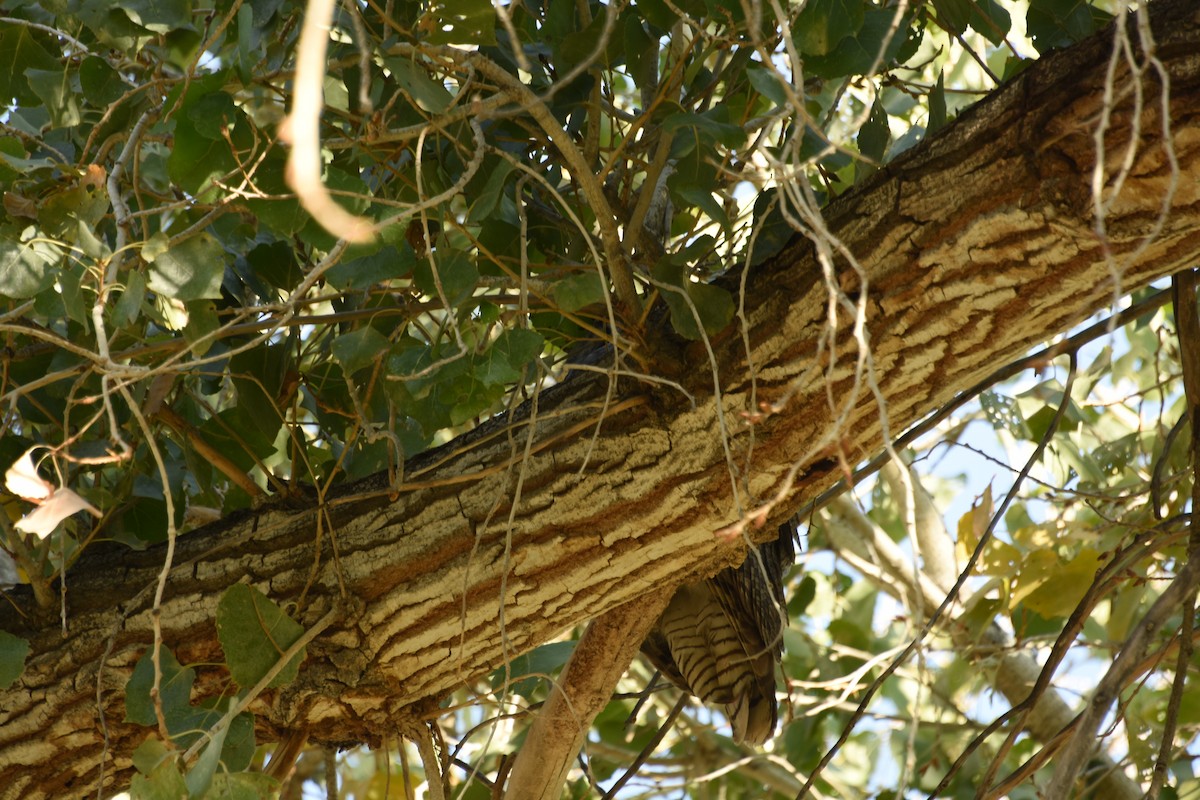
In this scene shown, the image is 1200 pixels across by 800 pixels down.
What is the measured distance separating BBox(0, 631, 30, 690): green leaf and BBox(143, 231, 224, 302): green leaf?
2.06 ft

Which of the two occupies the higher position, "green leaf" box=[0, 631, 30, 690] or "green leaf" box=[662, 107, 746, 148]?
"green leaf" box=[662, 107, 746, 148]

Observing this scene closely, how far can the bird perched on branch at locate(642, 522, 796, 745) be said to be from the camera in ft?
5.70

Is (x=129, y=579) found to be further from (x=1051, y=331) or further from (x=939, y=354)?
(x=1051, y=331)

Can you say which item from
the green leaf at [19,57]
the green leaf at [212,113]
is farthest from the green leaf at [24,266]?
the green leaf at [19,57]

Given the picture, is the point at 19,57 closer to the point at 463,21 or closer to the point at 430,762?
the point at 463,21

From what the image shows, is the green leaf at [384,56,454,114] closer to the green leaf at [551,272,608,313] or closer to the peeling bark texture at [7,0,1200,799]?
the green leaf at [551,272,608,313]

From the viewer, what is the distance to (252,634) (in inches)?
50.9

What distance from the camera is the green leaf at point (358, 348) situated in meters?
1.26

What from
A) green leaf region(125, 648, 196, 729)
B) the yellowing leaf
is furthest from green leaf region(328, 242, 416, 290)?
the yellowing leaf

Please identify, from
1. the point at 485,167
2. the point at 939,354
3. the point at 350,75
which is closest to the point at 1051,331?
the point at 939,354

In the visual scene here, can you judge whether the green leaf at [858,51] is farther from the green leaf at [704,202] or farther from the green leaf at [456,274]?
the green leaf at [456,274]

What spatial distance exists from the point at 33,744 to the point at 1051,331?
54.3 inches

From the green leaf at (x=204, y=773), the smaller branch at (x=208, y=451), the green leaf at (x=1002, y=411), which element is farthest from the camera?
the green leaf at (x=1002, y=411)

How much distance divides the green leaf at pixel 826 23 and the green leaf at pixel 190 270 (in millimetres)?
638
